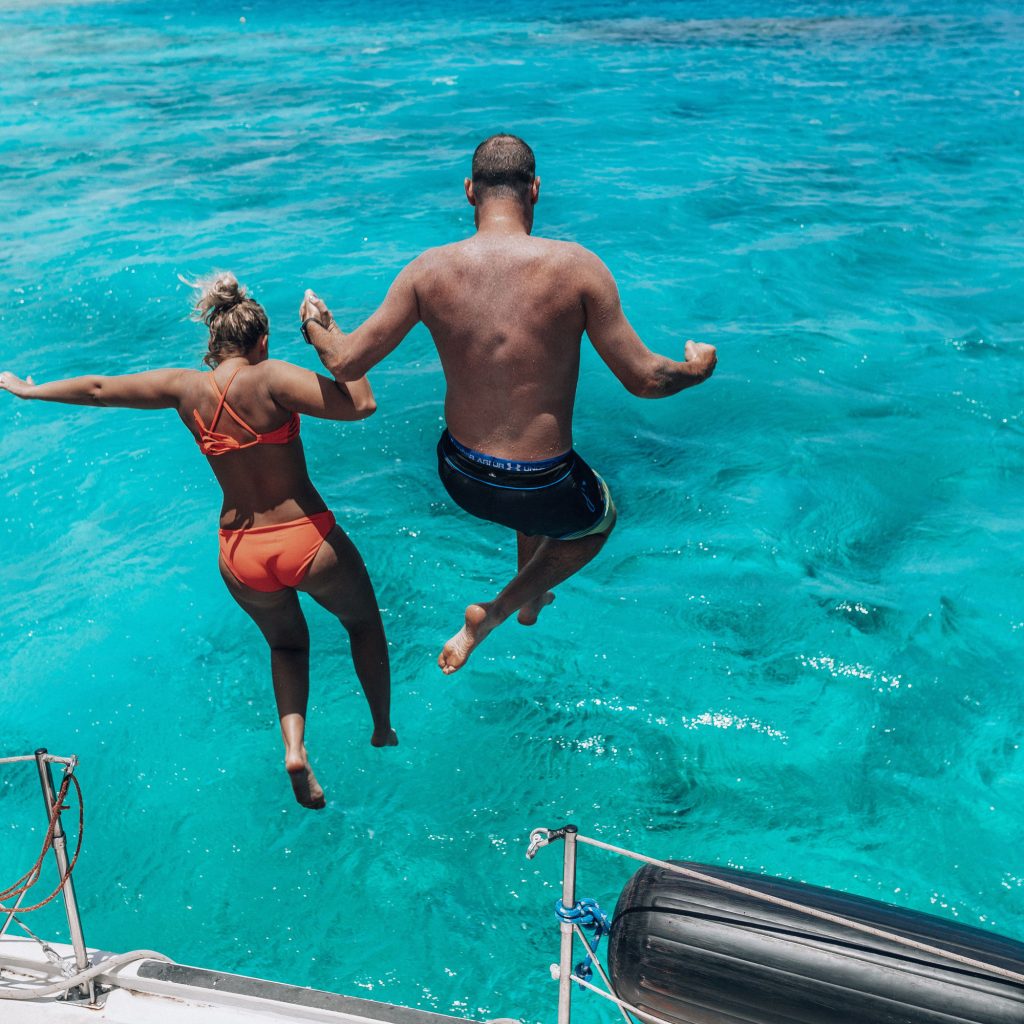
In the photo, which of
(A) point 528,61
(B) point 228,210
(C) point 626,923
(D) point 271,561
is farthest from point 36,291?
(A) point 528,61

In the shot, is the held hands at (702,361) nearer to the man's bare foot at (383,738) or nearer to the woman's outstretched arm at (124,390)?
the woman's outstretched arm at (124,390)

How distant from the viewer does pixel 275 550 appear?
441 centimetres

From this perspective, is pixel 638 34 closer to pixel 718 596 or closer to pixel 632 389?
pixel 718 596

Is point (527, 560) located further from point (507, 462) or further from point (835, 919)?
point (835, 919)

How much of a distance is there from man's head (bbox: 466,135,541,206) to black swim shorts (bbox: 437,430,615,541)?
37.1 inches

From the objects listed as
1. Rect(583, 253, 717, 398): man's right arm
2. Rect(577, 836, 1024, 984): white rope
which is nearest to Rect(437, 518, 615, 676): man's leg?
Rect(583, 253, 717, 398): man's right arm

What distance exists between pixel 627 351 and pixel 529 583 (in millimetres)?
1196

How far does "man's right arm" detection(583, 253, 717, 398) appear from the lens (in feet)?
13.0

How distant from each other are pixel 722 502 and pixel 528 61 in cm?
1717

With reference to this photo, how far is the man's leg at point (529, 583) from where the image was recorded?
4648 millimetres

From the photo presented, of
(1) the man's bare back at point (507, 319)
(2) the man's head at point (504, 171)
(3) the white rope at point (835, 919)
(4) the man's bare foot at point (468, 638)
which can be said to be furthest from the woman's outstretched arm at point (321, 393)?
(3) the white rope at point (835, 919)

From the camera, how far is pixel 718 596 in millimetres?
7543

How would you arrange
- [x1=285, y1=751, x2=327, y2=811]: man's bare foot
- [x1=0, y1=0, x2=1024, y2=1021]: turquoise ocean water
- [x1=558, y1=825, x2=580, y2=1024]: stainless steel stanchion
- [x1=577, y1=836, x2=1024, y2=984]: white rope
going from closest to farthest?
[x1=577, y1=836, x2=1024, y2=984]: white rope, [x1=558, y1=825, x2=580, y2=1024]: stainless steel stanchion, [x1=285, y1=751, x2=327, y2=811]: man's bare foot, [x1=0, y1=0, x2=1024, y2=1021]: turquoise ocean water

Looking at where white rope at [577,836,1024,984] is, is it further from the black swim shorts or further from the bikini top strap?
the bikini top strap
